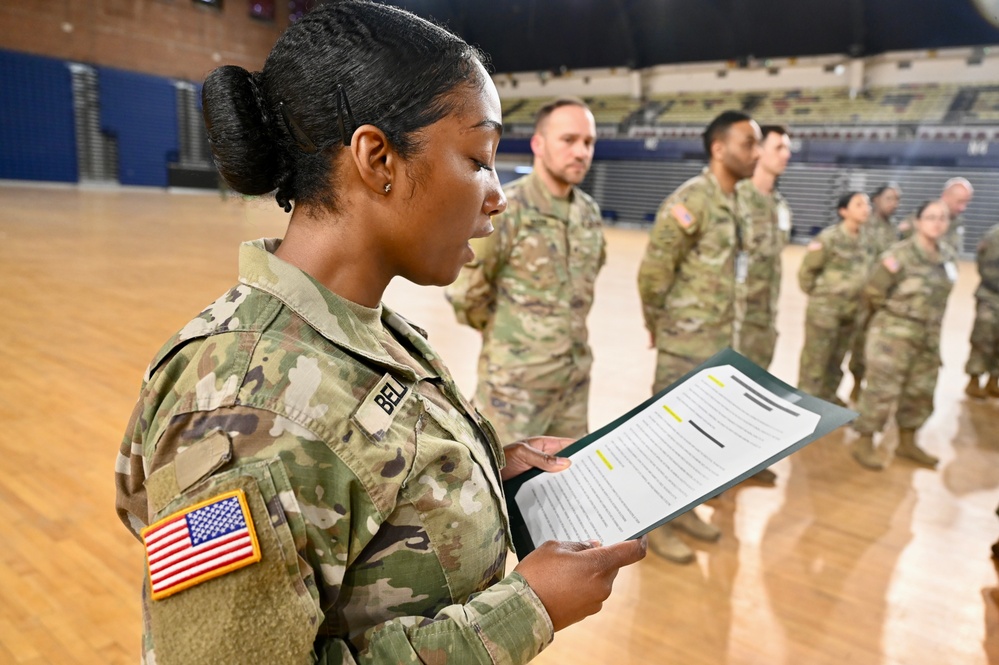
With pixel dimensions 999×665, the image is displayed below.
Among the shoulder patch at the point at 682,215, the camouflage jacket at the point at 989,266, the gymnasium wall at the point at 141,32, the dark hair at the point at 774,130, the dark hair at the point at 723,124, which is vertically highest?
the gymnasium wall at the point at 141,32

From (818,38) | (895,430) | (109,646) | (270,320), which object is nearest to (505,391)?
(109,646)

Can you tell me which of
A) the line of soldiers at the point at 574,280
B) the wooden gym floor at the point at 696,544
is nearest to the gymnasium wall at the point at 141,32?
the wooden gym floor at the point at 696,544

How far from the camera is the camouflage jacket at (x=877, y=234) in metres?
4.71

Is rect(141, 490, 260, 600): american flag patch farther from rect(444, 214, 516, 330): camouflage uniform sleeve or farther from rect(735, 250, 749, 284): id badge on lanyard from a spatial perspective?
rect(735, 250, 749, 284): id badge on lanyard

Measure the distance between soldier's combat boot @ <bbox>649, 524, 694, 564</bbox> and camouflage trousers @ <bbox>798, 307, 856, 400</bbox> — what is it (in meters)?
2.14

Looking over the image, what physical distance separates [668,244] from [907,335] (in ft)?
5.99

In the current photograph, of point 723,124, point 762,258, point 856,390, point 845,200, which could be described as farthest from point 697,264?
point 856,390

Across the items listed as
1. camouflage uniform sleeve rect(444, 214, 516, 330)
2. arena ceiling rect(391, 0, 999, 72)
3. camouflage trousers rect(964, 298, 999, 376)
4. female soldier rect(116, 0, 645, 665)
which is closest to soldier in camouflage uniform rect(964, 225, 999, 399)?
camouflage trousers rect(964, 298, 999, 376)

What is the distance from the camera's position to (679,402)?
1.08 metres

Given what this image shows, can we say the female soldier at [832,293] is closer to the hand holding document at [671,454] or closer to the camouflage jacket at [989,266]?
the camouflage jacket at [989,266]

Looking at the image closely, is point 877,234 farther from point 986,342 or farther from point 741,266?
point 741,266

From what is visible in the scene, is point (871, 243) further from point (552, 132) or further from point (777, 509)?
point (552, 132)

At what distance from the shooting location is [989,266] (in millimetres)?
5035

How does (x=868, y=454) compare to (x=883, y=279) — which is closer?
(x=868, y=454)
